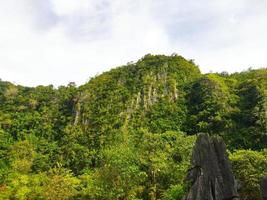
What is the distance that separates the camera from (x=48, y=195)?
156 ft

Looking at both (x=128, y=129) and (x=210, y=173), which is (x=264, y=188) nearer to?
(x=210, y=173)

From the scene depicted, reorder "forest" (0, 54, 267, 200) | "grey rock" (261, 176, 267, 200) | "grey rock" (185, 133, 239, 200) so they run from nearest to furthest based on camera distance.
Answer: "grey rock" (261, 176, 267, 200)
"grey rock" (185, 133, 239, 200)
"forest" (0, 54, 267, 200)

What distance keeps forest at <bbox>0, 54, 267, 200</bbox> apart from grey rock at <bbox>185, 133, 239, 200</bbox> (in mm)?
3553

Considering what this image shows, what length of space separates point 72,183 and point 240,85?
5902 cm

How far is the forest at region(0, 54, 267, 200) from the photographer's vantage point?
46562 millimetres

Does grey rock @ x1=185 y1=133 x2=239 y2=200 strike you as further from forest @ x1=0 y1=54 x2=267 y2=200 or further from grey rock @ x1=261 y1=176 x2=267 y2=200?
grey rock @ x1=261 y1=176 x2=267 y2=200

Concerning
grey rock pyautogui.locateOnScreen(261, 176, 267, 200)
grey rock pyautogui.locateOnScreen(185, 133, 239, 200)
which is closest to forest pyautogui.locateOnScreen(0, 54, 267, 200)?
grey rock pyautogui.locateOnScreen(185, 133, 239, 200)

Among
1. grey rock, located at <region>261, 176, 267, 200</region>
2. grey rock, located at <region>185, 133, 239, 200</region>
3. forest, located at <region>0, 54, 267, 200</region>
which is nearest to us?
grey rock, located at <region>261, 176, 267, 200</region>

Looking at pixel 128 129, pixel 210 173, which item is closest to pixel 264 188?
pixel 210 173

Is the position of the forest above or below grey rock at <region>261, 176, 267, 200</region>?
above

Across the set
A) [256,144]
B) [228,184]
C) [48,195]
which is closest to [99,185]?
[48,195]

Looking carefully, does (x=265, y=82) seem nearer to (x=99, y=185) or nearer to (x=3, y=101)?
(x=99, y=185)

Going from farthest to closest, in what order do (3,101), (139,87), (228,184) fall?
(3,101) → (139,87) → (228,184)

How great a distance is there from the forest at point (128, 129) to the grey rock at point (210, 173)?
355 centimetres
